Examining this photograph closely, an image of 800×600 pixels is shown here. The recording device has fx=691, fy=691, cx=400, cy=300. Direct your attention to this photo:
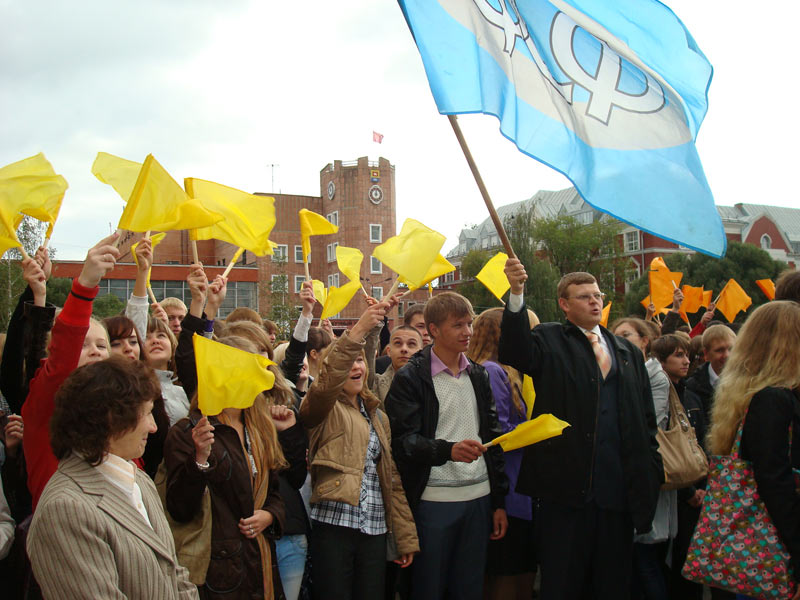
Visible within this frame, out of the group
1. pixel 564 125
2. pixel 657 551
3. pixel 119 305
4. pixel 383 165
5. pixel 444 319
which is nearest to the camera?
pixel 564 125

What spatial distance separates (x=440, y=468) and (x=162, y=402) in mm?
1647

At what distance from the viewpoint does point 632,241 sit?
2370 inches

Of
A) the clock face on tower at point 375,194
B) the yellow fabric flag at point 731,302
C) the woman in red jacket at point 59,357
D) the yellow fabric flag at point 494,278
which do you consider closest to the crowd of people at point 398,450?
the woman in red jacket at point 59,357

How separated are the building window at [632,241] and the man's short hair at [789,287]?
188 ft

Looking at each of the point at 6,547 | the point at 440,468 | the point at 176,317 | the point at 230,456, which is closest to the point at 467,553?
the point at 440,468

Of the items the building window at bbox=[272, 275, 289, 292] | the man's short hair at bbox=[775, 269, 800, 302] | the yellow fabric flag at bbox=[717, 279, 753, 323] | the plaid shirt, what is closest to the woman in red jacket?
the plaid shirt

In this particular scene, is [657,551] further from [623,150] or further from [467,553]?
[623,150]

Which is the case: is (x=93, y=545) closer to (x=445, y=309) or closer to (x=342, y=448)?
(x=342, y=448)

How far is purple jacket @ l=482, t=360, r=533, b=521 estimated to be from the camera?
452 cm

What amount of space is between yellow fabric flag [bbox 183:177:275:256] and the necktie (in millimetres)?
2021

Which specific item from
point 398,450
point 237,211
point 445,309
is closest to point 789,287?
point 445,309

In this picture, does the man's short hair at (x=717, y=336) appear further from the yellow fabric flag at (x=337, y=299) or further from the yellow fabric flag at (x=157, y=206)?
the yellow fabric flag at (x=157, y=206)

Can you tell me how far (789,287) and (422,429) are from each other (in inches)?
93.5

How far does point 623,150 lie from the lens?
3.64m
